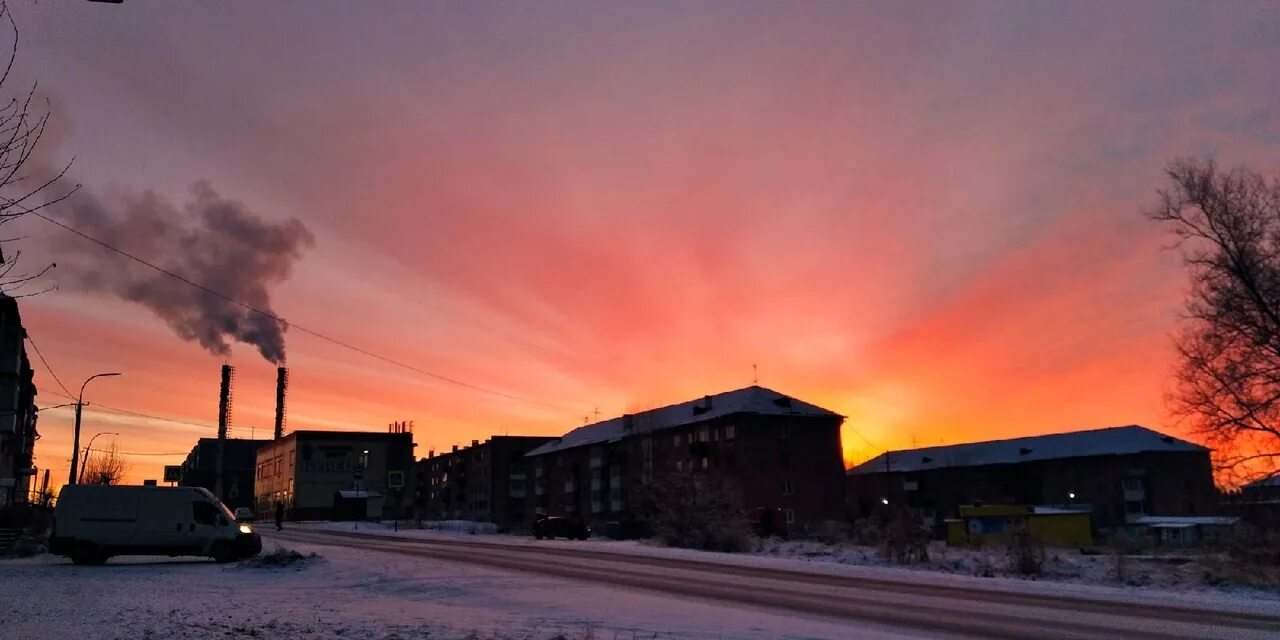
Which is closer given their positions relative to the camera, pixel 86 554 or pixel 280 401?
pixel 86 554

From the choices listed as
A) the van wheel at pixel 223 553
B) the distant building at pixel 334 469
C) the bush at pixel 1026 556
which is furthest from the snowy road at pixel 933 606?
the distant building at pixel 334 469

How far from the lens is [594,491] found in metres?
97.2

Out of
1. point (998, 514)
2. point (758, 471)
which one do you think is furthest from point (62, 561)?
point (758, 471)

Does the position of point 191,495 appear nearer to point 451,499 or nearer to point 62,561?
point 62,561

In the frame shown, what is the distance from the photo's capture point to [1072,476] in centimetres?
9125

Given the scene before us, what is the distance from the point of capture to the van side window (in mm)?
26625

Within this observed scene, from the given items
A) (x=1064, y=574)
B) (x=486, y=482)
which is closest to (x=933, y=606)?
(x=1064, y=574)

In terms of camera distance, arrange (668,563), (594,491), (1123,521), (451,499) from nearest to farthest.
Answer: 1. (668,563)
2. (1123,521)
3. (594,491)
4. (451,499)

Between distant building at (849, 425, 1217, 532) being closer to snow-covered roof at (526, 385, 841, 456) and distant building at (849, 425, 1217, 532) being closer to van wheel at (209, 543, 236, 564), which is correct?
snow-covered roof at (526, 385, 841, 456)

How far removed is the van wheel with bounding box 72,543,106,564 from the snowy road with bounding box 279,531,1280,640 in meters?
11.3

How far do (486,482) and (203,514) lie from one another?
10357 cm

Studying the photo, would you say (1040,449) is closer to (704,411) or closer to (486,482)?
(704,411)

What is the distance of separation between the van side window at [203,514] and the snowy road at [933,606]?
8.68 metres

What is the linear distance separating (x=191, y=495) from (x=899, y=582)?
20690mm
